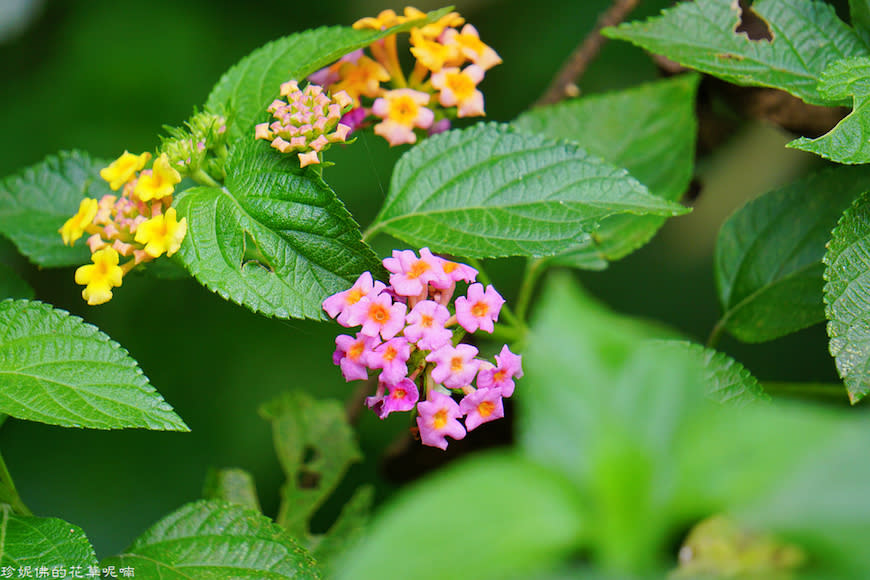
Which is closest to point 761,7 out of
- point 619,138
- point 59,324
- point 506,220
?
point 619,138

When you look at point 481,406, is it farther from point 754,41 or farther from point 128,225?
point 754,41

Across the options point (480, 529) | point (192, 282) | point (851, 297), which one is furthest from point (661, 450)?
point (192, 282)

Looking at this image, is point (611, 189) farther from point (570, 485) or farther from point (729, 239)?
point (570, 485)

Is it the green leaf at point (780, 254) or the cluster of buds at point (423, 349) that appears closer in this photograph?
the cluster of buds at point (423, 349)

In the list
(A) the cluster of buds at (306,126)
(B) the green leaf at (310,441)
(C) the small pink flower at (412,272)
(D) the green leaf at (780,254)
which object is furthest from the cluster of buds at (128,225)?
(D) the green leaf at (780,254)

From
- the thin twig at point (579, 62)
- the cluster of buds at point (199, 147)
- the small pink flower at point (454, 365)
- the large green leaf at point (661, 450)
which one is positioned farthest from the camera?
the thin twig at point (579, 62)

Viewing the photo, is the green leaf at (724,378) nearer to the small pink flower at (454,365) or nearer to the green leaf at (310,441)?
the small pink flower at (454,365)

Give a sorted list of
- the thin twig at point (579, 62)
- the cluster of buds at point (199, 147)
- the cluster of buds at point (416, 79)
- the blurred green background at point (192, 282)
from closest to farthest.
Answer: the cluster of buds at point (199, 147) → the cluster of buds at point (416, 79) → the thin twig at point (579, 62) → the blurred green background at point (192, 282)
